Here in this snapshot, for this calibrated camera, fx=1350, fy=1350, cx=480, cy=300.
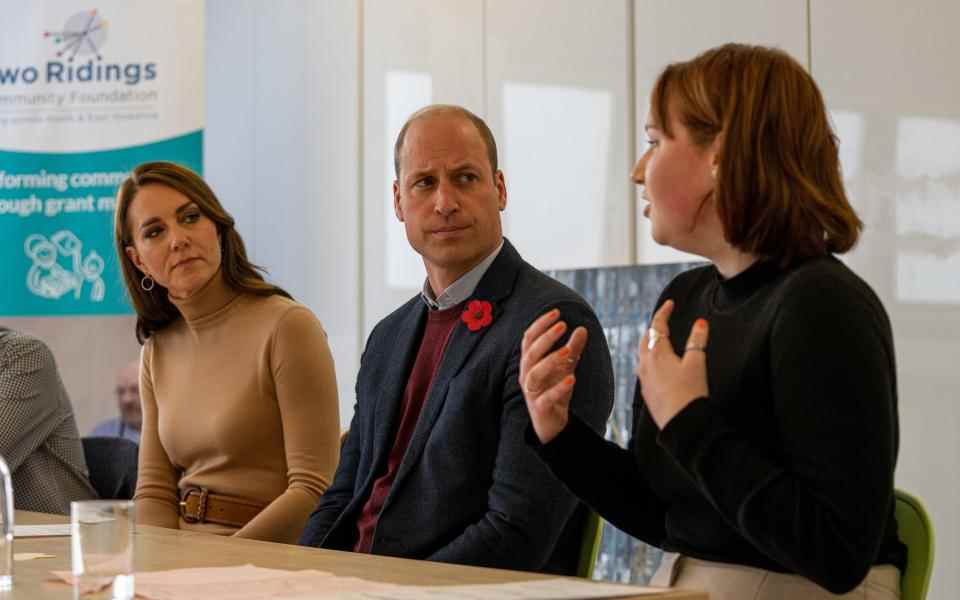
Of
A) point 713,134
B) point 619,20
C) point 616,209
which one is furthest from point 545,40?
point 713,134

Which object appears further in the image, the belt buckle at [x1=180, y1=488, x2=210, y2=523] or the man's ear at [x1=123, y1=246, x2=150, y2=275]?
the man's ear at [x1=123, y1=246, x2=150, y2=275]

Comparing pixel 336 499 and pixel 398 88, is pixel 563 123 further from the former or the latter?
pixel 336 499

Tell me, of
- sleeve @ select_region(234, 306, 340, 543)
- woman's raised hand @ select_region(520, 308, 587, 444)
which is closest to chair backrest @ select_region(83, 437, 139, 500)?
sleeve @ select_region(234, 306, 340, 543)

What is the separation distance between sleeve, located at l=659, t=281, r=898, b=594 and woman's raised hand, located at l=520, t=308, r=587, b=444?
0.67 feet

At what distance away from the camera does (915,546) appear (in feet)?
5.89

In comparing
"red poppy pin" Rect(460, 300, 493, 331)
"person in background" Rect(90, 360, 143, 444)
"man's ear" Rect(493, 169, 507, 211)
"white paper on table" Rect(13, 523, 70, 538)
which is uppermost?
"man's ear" Rect(493, 169, 507, 211)

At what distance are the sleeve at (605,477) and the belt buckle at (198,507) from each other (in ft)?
4.64

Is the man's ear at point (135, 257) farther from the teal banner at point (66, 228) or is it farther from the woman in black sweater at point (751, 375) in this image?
the teal banner at point (66, 228)

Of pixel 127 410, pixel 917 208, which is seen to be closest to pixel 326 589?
pixel 917 208

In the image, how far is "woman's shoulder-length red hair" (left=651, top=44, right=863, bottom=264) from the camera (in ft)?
5.87

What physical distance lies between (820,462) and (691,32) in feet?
9.63

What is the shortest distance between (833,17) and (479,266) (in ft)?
6.03

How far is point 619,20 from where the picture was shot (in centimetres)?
455

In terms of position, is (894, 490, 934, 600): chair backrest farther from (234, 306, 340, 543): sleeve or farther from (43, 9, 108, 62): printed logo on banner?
(43, 9, 108, 62): printed logo on banner
